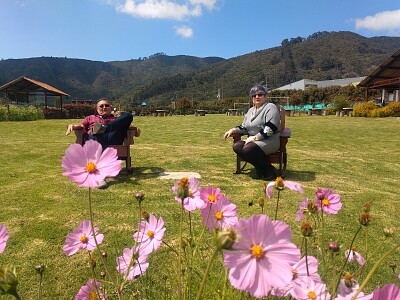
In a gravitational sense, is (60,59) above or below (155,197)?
above

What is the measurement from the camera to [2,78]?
13425cm

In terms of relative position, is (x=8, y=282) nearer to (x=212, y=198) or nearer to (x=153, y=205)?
(x=212, y=198)

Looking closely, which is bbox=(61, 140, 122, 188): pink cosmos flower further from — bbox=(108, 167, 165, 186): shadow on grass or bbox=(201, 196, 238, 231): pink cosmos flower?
bbox=(108, 167, 165, 186): shadow on grass

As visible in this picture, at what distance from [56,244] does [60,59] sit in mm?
174536

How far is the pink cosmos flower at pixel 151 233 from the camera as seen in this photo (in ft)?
3.11

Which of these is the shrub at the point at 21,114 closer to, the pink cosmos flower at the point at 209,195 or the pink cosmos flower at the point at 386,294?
the pink cosmos flower at the point at 209,195

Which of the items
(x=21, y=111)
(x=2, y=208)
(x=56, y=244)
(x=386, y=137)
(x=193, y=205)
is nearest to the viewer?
(x=193, y=205)

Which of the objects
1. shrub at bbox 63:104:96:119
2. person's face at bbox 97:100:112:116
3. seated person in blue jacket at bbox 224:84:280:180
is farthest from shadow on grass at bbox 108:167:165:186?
shrub at bbox 63:104:96:119

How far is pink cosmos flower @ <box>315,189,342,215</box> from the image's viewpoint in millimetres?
1063

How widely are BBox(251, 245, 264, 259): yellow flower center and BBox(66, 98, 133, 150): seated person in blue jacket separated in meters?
3.76

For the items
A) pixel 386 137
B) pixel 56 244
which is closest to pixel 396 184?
pixel 56 244

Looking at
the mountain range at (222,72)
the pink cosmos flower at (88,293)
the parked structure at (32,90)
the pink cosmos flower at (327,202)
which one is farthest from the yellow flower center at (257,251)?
the mountain range at (222,72)

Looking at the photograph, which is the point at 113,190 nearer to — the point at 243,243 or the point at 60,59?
the point at 243,243

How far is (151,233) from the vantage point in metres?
0.98
